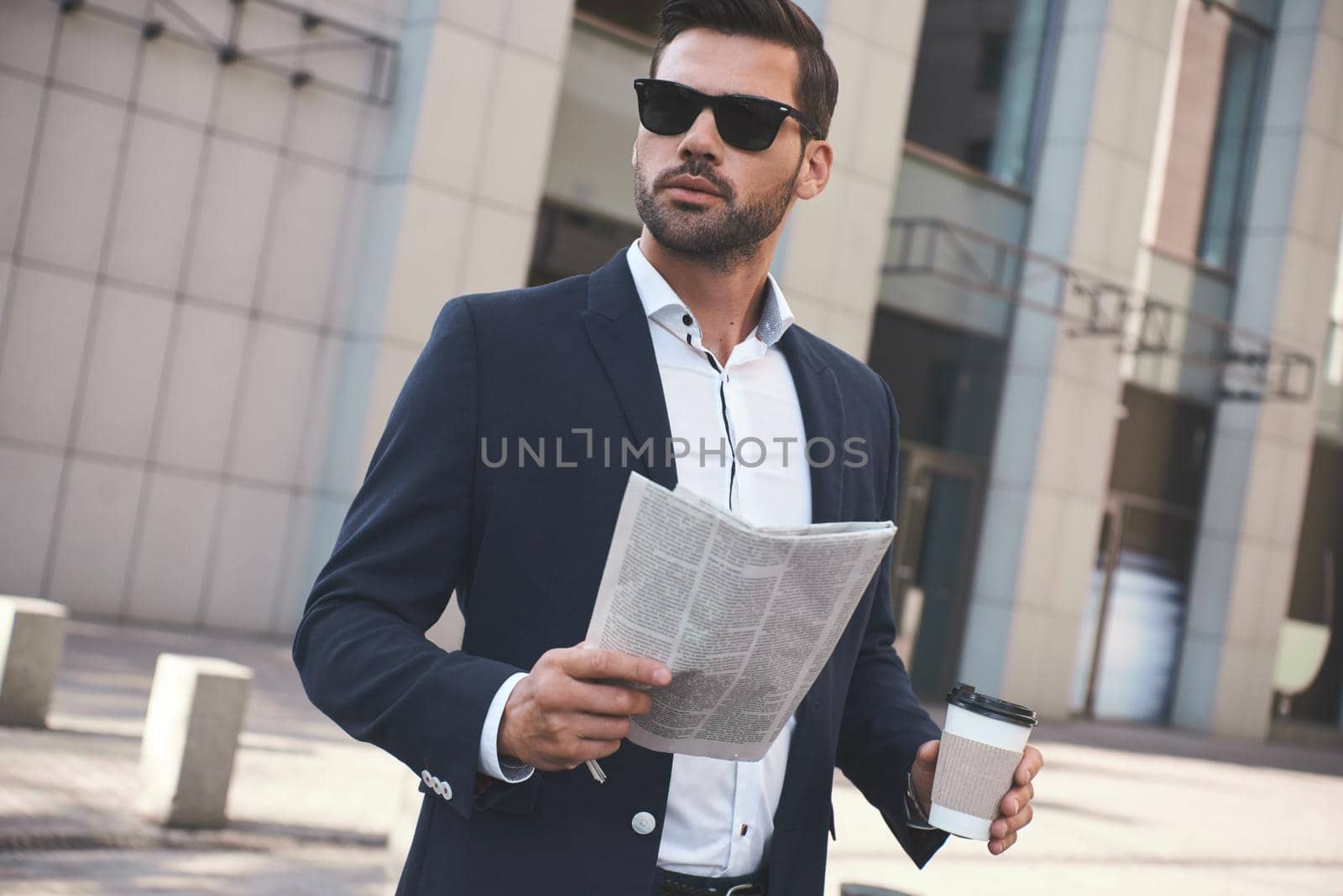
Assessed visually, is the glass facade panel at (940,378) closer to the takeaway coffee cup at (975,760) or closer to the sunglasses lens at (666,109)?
the sunglasses lens at (666,109)

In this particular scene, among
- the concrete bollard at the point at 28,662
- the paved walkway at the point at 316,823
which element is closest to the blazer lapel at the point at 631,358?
the paved walkway at the point at 316,823

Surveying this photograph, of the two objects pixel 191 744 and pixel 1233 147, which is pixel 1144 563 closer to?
pixel 1233 147

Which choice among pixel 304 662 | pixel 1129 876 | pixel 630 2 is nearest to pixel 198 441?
pixel 630 2

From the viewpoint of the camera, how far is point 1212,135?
20750 mm

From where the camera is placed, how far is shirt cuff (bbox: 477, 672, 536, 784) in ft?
6.07

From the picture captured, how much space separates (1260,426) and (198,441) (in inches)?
586

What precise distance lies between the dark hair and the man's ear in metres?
0.04

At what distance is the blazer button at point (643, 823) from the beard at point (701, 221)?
883mm

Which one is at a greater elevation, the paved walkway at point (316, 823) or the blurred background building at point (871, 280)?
the blurred background building at point (871, 280)

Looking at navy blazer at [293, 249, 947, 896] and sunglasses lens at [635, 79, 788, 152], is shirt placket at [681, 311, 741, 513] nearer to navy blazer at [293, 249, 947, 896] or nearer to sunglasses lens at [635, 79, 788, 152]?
navy blazer at [293, 249, 947, 896]

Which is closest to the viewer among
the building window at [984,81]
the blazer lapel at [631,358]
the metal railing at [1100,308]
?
the blazer lapel at [631,358]

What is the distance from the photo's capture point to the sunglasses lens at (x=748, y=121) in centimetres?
233

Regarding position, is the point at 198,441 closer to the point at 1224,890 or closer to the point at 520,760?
the point at 1224,890

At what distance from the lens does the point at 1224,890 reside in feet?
27.3
